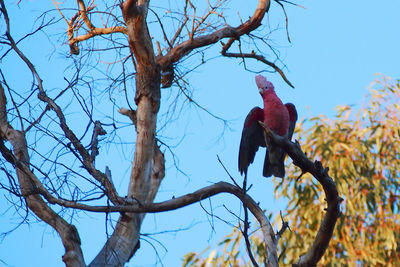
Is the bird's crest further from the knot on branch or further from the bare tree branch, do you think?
the bare tree branch

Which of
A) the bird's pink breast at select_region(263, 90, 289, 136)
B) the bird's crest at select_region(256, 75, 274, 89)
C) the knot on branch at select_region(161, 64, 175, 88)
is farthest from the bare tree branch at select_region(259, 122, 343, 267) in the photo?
the knot on branch at select_region(161, 64, 175, 88)

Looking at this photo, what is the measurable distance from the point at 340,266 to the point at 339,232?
0.35 m

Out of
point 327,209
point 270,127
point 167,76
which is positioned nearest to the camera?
point 327,209

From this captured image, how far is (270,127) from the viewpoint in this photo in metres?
3.82

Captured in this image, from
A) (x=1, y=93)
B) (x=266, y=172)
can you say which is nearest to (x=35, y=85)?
(x=1, y=93)

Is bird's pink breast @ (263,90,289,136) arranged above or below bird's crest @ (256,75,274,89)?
below

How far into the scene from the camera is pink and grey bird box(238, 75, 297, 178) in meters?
3.82

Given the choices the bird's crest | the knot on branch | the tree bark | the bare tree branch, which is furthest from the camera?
the knot on branch

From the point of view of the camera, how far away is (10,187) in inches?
133

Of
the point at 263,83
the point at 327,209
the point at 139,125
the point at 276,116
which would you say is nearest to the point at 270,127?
the point at 276,116

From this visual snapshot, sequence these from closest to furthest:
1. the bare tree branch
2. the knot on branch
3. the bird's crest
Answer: the bare tree branch < the bird's crest < the knot on branch

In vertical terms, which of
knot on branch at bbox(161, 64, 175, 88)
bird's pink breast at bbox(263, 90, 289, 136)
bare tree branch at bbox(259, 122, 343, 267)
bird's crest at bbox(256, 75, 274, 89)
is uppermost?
knot on branch at bbox(161, 64, 175, 88)

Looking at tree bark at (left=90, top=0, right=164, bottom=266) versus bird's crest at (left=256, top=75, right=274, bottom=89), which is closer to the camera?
tree bark at (left=90, top=0, right=164, bottom=266)

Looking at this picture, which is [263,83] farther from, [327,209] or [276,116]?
[327,209]
